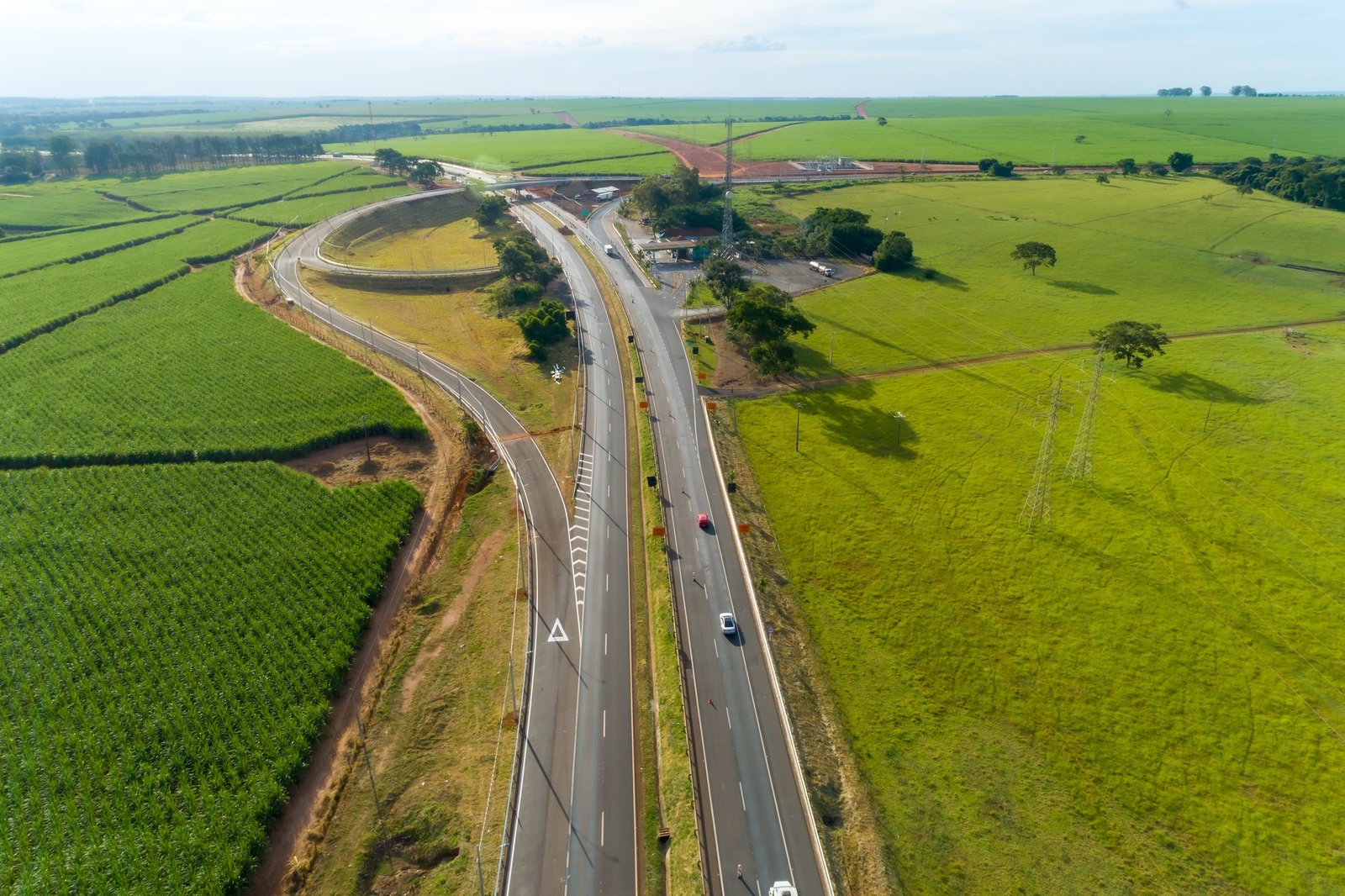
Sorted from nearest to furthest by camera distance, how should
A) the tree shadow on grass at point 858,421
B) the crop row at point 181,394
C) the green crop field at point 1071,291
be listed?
the crop row at point 181,394 < the tree shadow on grass at point 858,421 < the green crop field at point 1071,291

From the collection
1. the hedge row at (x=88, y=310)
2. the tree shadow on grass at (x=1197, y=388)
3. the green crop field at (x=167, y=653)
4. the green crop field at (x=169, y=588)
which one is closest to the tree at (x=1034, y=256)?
the tree shadow on grass at (x=1197, y=388)

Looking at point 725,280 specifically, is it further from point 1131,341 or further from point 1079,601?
point 1079,601

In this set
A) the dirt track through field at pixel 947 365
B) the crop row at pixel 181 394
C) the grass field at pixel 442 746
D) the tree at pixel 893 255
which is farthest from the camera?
the tree at pixel 893 255

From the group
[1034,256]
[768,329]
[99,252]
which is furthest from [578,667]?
[99,252]

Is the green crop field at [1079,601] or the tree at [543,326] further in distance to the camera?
the tree at [543,326]

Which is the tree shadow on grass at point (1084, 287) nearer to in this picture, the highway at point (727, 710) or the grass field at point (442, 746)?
the highway at point (727, 710)

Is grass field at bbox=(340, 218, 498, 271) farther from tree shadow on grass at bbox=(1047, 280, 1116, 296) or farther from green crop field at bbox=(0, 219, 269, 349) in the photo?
tree shadow on grass at bbox=(1047, 280, 1116, 296)

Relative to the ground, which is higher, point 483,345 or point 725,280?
point 725,280
